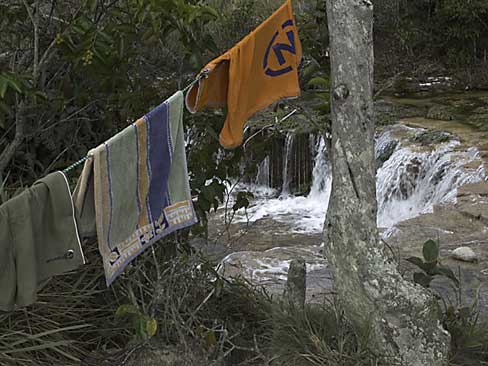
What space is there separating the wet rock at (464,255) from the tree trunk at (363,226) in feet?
12.0

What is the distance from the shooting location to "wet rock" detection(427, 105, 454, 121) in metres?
12.1

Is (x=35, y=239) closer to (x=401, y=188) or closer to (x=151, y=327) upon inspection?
(x=151, y=327)

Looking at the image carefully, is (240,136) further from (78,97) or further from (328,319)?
(78,97)

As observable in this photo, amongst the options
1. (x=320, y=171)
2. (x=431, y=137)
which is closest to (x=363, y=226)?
(x=431, y=137)

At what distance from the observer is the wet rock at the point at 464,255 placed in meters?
6.70

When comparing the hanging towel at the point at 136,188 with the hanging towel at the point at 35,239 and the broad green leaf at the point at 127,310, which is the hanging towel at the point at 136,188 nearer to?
the hanging towel at the point at 35,239

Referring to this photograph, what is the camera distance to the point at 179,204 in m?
3.36

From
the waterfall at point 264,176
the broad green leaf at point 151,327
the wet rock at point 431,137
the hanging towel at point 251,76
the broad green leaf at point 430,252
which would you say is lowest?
the waterfall at point 264,176

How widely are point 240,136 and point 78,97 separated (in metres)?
1.44

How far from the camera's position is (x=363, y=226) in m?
3.20

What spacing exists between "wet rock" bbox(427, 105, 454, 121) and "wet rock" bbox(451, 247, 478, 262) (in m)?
5.63

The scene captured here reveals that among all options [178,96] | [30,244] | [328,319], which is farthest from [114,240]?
[328,319]

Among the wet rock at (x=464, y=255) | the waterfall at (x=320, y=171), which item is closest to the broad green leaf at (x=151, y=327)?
the wet rock at (x=464, y=255)

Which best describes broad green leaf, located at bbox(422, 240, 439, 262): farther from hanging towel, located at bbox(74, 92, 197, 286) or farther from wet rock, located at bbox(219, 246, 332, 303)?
wet rock, located at bbox(219, 246, 332, 303)
